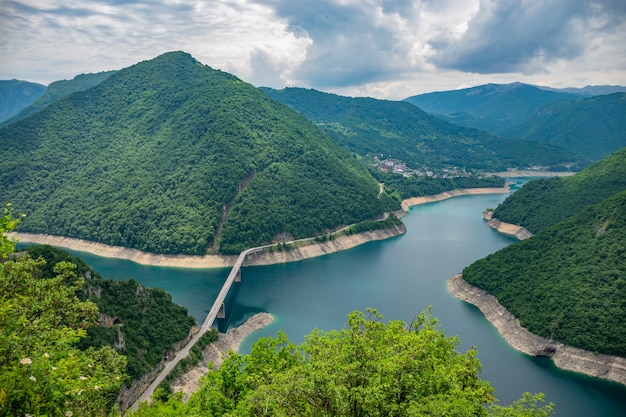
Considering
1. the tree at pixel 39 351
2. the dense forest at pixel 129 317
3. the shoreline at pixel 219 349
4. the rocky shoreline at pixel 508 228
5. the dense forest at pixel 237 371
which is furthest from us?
the rocky shoreline at pixel 508 228

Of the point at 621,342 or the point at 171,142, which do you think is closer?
the point at 621,342

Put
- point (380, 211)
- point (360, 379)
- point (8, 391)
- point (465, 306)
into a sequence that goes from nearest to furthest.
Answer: point (8, 391) → point (360, 379) → point (465, 306) → point (380, 211)

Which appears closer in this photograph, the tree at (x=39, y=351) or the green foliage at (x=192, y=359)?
the tree at (x=39, y=351)

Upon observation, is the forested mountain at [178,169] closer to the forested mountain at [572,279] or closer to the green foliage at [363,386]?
the forested mountain at [572,279]

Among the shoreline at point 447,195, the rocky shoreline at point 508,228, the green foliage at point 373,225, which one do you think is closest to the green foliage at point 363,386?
the green foliage at point 373,225

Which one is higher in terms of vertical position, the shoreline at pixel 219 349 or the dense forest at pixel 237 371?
the dense forest at pixel 237 371

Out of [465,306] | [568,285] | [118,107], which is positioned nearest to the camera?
[568,285]

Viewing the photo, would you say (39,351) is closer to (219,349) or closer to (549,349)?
(219,349)

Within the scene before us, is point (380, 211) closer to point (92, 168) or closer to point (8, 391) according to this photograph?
point (92, 168)

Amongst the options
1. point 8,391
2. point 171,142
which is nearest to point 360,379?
point 8,391
